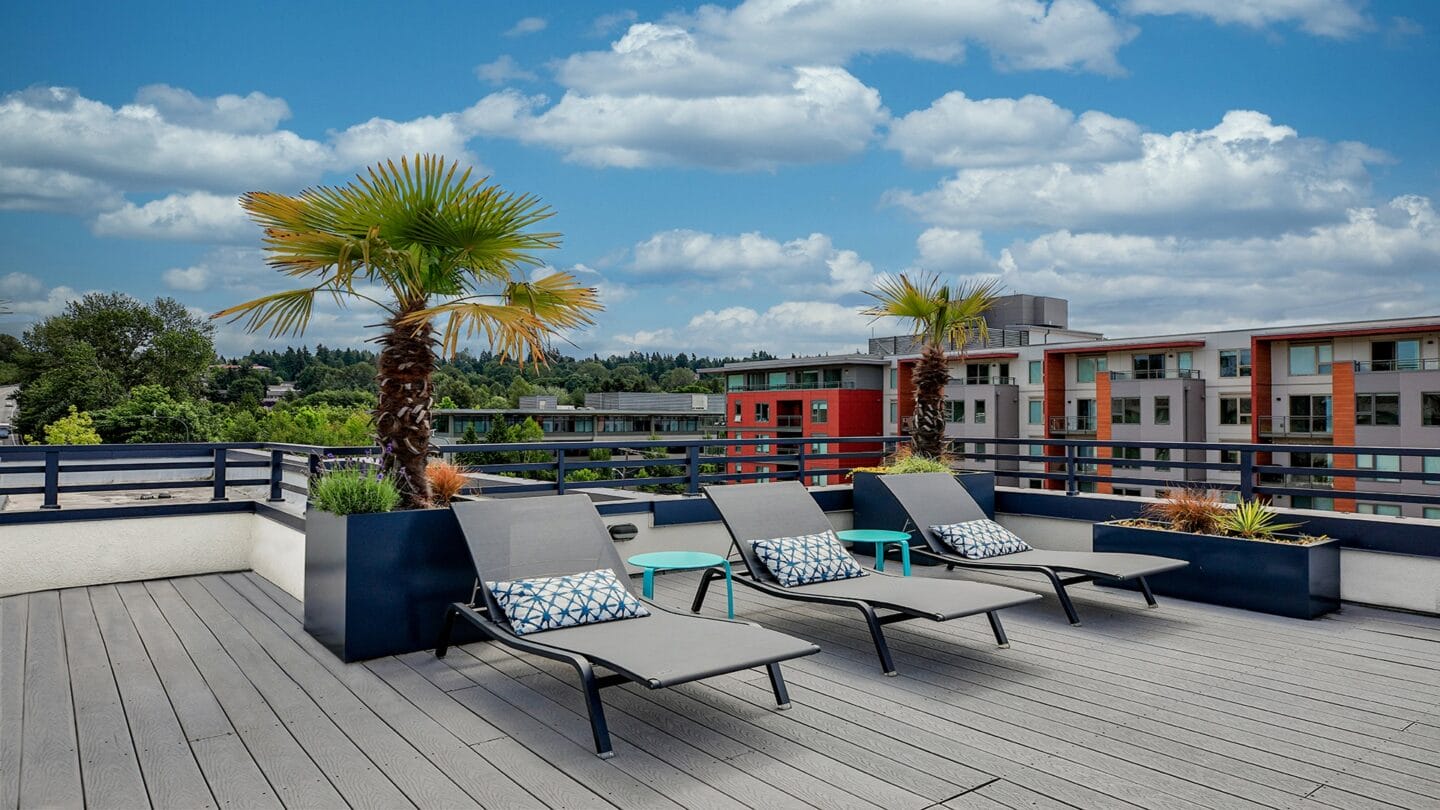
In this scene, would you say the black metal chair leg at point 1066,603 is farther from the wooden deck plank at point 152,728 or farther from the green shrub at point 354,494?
the wooden deck plank at point 152,728

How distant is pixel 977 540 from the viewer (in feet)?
19.6

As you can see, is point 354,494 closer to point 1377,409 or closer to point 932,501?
point 932,501

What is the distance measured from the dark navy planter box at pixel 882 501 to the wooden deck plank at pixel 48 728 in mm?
5596

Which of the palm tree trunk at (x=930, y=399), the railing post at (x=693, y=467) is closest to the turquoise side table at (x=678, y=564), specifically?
the railing post at (x=693, y=467)

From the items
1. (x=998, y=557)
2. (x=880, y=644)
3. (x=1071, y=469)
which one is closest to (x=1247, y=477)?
(x=1071, y=469)

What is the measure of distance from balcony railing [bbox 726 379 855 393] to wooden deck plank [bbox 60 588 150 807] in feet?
117

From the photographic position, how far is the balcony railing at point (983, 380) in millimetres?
35188

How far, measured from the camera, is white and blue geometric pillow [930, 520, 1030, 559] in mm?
5906

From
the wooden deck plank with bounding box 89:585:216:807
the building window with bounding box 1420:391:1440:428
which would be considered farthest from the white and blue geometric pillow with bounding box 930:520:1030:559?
the building window with bounding box 1420:391:1440:428

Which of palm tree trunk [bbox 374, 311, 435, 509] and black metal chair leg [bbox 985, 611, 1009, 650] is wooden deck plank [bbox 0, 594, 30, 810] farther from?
black metal chair leg [bbox 985, 611, 1009, 650]

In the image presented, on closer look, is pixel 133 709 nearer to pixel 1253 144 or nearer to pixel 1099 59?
pixel 1099 59

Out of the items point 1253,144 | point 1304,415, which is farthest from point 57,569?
point 1304,415

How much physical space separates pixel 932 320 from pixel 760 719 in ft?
19.5

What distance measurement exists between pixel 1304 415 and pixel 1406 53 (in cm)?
1095
